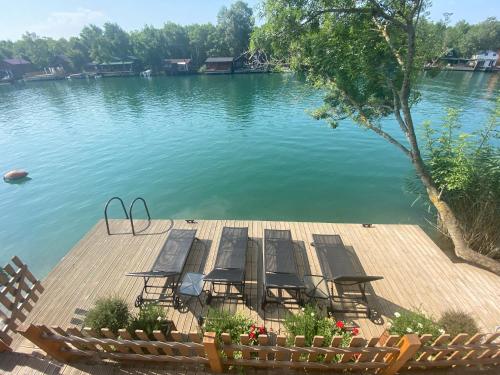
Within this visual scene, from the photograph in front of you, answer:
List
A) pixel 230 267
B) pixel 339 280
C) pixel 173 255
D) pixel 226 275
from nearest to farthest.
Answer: pixel 339 280
pixel 226 275
pixel 230 267
pixel 173 255

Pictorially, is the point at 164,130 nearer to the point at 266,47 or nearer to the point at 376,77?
the point at 266,47

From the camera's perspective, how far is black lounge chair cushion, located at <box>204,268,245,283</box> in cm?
538

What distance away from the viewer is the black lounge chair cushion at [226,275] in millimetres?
5383

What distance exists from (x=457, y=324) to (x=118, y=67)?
306ft

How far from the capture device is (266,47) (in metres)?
9.42

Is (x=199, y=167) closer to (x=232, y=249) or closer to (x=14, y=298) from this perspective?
(x=232, y=249)

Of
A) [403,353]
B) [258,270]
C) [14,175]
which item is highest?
[403,353]

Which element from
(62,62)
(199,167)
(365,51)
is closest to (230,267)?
(365,51)

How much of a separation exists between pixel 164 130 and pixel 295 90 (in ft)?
77.0

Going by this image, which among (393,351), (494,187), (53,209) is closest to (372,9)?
(494,187)

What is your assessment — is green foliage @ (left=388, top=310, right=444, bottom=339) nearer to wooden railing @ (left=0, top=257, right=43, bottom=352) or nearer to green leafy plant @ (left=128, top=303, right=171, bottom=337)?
green leafy plant @ (left=128, top=303, right=171, bottom=337)

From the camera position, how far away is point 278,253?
6.30 metres

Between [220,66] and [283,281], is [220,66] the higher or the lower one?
the higher one

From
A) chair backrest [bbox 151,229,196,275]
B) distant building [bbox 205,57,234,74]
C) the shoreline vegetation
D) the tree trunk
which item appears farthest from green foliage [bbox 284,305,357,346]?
distant building [bbox 205,57,234,74]
